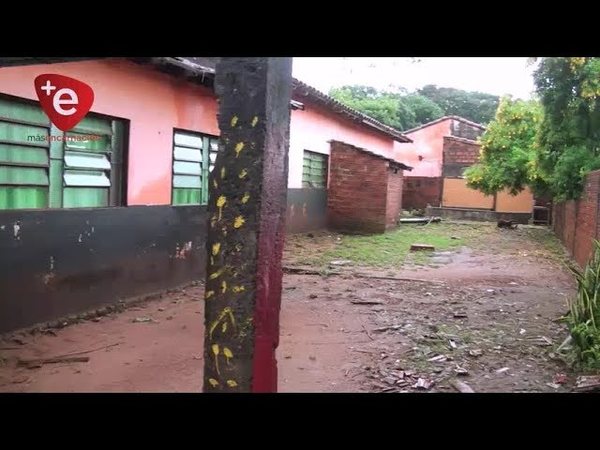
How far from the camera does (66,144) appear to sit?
21.4 ft

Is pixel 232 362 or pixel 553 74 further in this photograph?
pixel 553 74

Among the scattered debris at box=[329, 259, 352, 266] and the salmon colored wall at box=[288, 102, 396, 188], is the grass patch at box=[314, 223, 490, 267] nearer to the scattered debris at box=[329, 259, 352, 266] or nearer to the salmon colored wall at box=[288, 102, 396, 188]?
the scattered debris at box=[329, 259, 352, 266]

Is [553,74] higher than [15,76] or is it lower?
higher

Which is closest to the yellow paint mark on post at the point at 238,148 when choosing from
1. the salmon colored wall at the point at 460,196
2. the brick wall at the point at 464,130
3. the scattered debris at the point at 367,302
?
the scattered debris at the point at 367,302

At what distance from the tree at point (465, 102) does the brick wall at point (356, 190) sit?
2650cm

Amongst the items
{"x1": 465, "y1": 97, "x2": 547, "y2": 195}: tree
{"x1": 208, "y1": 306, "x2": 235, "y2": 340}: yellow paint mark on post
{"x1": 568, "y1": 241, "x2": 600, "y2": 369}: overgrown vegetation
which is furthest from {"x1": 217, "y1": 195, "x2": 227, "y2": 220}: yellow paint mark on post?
{"x1": 465, "y1": 97, "x2": 547, "y2": 195}: tree

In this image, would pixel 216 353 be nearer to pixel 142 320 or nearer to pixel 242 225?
pixel 242 225

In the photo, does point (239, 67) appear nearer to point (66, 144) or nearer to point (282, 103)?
point (282, 103)

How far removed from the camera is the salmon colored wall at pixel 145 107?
671 centimetres

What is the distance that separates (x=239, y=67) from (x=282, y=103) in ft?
0.78

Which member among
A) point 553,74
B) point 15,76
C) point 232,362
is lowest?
point 232,362

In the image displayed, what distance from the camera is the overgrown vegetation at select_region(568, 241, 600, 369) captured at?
5.18m
